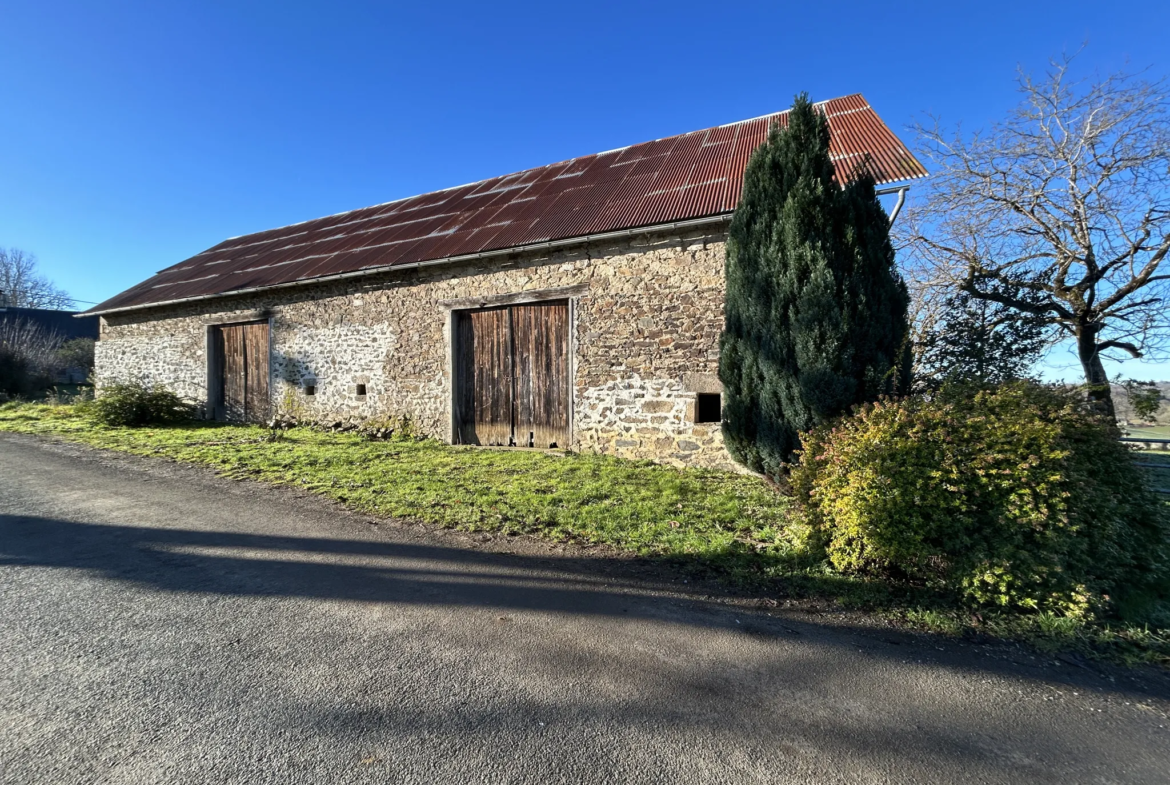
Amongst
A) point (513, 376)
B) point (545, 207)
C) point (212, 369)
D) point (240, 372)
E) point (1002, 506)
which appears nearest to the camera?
point (1002, 506)

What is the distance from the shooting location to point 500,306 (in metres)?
9.18

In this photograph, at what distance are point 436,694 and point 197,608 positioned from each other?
1906 mm

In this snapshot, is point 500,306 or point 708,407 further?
point 500,306

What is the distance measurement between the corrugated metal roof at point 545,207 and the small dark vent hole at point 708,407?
2640 mm

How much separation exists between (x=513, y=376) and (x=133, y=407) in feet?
31.0

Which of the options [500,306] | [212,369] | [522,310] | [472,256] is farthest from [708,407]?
[212,369]

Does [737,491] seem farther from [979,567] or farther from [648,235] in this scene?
[648,235]

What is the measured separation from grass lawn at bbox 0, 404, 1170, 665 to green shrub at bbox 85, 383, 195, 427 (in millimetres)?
1451

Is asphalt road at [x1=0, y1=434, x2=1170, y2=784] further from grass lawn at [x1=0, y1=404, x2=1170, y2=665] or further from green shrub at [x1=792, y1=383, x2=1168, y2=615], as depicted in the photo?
green shrub at [x1=792, y1=383, x2=1168, y2=615]

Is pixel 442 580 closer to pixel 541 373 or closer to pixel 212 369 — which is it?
pixel 541 373

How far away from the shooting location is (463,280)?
951cm

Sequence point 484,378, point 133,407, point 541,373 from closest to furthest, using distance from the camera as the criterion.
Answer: point 541,373
point 484,378
point 133,407

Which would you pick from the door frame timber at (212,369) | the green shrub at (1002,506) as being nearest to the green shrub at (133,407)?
the door frame timber at (212,369)

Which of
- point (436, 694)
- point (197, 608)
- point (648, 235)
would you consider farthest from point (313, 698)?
point (648, 235)
